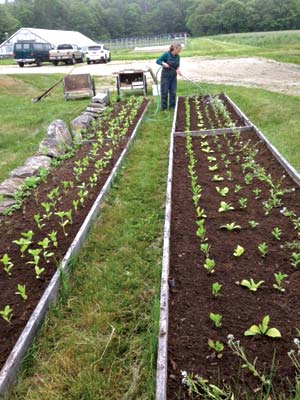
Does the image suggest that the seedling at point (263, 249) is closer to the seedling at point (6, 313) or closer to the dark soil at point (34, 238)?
the dark soil at point (34, 238)

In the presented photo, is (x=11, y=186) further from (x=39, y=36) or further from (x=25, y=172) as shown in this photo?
(x=39, y=36)

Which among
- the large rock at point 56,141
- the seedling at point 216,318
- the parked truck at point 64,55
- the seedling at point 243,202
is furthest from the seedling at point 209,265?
the parked truck at point 64,55

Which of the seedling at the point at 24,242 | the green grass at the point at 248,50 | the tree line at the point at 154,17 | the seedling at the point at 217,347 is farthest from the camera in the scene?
the tree line at the point at 154,17

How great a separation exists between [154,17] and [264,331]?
12063 cm

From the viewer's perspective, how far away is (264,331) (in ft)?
7.50

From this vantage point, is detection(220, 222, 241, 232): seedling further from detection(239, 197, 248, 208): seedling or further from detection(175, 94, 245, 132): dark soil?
detection(175, 94, 245, 132): dark soil

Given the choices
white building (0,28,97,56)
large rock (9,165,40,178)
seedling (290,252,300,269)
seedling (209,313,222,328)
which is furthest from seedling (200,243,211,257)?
white building (0,28,97,56)

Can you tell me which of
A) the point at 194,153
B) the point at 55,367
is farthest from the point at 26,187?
the point at 55,367

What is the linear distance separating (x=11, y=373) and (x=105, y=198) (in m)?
2.74

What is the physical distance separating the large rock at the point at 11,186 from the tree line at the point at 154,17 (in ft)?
244

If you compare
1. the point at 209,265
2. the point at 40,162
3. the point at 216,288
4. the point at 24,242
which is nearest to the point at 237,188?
the point at 209,265

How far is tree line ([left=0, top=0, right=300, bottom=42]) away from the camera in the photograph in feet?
276

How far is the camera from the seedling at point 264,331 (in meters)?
2.27

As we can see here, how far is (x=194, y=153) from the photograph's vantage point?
5.87 meters
